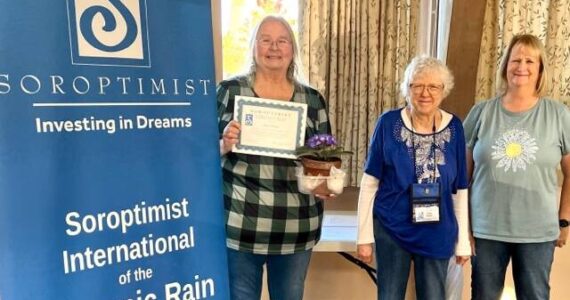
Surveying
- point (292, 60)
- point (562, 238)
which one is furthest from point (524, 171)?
point (292, 60)

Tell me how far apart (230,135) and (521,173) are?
43.0 inches

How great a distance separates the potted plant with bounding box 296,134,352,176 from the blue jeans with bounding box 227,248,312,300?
334 mm

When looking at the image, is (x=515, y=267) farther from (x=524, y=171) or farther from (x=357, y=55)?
(x=357, y=55)

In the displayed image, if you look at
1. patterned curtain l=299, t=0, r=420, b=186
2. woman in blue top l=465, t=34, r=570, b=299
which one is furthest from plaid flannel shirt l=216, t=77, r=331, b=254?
patterned curtain l=299, t=0, r=420, b=186

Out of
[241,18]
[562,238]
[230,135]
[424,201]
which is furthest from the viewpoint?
[241,18]

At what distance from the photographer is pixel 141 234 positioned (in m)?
1.32

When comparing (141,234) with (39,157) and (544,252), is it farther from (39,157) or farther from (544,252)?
(544,252)

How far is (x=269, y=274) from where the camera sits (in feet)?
5.66

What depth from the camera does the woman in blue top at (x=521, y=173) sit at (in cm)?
175

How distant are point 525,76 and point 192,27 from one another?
125 cm

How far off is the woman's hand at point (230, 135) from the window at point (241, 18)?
1.08 m

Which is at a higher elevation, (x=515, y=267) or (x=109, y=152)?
(x=109, y=152)

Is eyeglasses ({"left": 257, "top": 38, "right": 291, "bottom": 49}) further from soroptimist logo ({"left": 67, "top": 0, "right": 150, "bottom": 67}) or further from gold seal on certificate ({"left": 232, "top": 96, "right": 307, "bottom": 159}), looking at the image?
soroptimist logo ({"left": 67, "top": 0, "right": 150, "bottom": 67})

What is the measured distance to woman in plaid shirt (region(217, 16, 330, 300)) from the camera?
1.59 m
